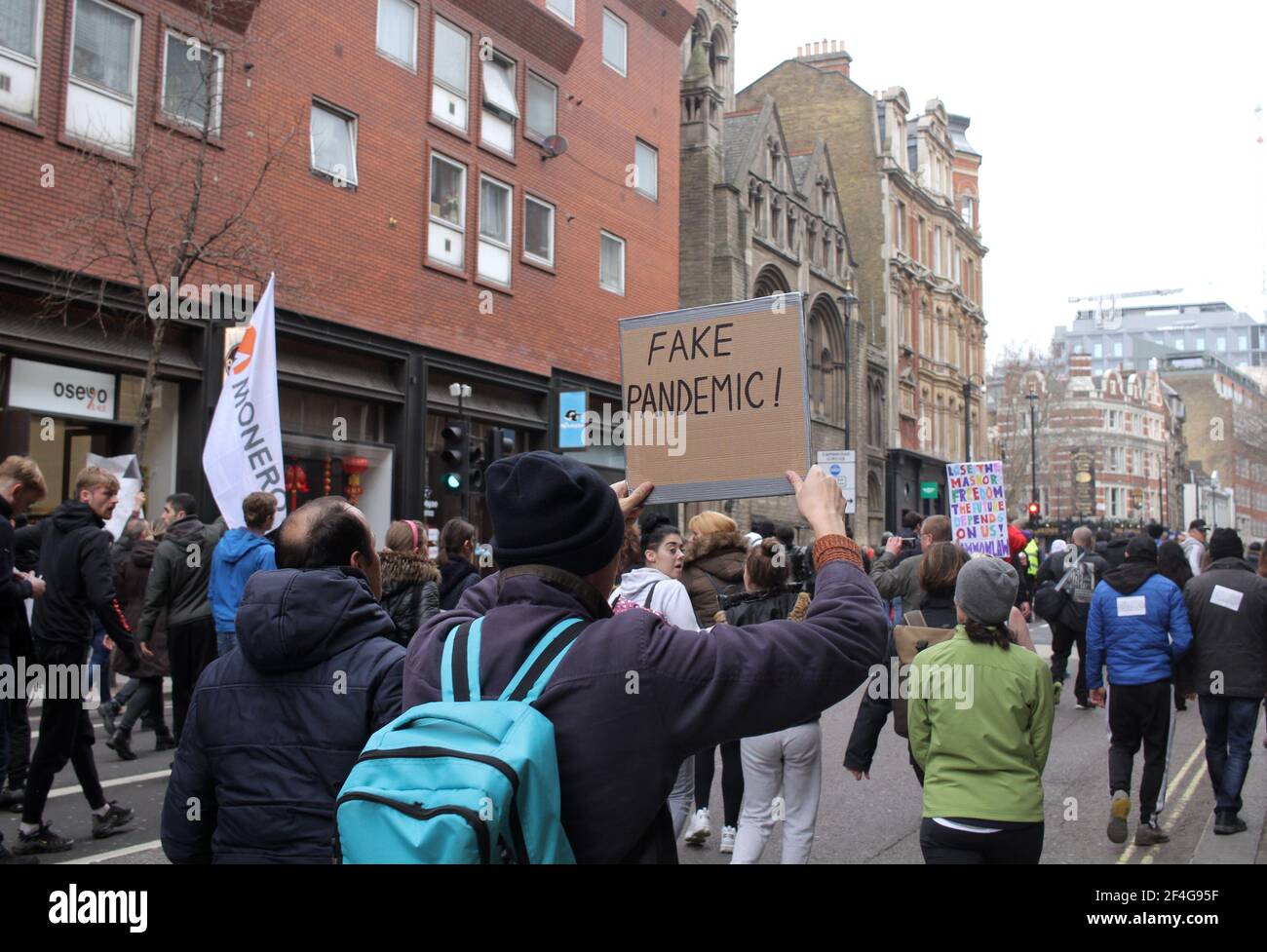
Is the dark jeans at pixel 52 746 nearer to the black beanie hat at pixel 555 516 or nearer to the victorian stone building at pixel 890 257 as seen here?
the black beanie hat at pixel 555 516

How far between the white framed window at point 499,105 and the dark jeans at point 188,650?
15.1m

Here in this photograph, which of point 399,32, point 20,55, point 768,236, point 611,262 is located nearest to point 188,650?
point 20,55

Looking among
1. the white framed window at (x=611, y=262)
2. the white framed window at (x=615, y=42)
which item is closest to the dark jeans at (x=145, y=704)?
the white framed window at (x=611, y=262)

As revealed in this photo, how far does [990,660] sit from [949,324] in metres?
53.6

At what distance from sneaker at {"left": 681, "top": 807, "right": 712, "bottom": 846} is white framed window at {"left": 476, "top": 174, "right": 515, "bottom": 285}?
627 inches

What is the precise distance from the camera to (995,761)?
4508mm

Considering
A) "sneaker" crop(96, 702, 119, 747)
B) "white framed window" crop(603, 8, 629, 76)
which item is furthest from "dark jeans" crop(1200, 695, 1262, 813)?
"white framed window" crop(603, 8, 629, 76)

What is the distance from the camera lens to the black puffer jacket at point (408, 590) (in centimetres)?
712

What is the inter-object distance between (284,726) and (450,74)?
803 inches

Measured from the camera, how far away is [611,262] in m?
26.2

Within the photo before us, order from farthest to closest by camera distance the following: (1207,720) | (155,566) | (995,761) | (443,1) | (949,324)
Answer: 1. (949,324)
2. (443,1)
3. (155,566)
4. (1207,720)
5. (995,761)

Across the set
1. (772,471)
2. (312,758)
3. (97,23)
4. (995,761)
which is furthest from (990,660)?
(97,23)

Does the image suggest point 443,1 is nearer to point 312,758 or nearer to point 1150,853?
point 1150,853

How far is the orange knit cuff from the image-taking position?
2.43 metres
